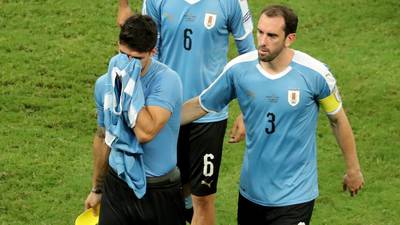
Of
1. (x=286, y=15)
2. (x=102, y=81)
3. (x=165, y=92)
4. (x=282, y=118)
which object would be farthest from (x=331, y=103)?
(x=102, y=81)

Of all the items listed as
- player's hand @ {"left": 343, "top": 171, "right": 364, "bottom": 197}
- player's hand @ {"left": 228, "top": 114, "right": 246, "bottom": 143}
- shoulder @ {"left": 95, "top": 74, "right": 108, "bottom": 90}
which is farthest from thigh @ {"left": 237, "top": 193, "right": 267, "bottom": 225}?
shoulder @ {"left": 95, "top": 74, "right": 108, "bottom": 90}

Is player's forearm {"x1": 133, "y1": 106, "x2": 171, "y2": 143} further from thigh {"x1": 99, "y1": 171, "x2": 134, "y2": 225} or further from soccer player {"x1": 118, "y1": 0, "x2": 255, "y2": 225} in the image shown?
soccer player {"x1": 118, "y1": 0, "x2": 255, "y2": 225}

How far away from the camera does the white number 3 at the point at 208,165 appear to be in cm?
918

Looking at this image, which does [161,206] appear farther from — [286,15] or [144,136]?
[286,15]

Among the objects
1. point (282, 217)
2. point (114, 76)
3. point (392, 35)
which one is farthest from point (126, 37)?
point (392, 35)

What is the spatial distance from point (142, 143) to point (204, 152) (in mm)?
2056

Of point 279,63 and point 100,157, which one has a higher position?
point 279,63

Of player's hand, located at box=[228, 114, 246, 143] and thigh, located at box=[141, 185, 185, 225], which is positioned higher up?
player's hand, located at box=[228, 114, 246, 143]

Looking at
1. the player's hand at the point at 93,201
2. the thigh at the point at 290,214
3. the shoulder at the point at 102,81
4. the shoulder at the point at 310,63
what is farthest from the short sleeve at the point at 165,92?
the thigh at the point at 290,214

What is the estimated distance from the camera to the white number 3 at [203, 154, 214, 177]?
9180 millimetres

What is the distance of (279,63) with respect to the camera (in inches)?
293

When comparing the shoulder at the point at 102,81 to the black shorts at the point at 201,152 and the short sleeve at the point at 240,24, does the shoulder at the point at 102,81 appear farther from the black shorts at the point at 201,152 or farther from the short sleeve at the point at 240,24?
the short sleeve at the point at 240,24

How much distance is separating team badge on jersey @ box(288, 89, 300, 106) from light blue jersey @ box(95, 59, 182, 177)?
814 millimetres

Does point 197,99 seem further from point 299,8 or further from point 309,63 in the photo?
point 299,8
